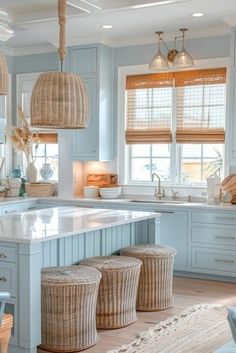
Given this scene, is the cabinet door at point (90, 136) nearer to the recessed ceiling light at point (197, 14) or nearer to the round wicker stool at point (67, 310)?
the recessed ceiling light at point (197, 14)

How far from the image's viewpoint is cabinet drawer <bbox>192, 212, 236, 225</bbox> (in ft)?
18.9

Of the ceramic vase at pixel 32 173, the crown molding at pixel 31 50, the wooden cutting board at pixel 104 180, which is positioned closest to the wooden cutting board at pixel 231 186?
the wooden cutting board at pixel 104 180

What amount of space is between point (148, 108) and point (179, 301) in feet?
9.10

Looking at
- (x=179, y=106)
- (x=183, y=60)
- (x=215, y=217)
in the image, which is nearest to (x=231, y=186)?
(x=215, y=217)

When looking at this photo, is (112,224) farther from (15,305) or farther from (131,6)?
(131,6)

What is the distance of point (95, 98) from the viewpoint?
682 centimetres

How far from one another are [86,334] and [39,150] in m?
4.19

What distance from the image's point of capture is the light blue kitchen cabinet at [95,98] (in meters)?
6.81

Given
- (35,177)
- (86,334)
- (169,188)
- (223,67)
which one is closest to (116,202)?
(169,188)

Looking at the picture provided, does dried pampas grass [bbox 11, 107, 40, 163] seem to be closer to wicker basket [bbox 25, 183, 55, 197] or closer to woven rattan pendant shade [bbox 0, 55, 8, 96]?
wicker basket [bbox 25, 183, 55, 197]

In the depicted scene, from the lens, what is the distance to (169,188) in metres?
6.75

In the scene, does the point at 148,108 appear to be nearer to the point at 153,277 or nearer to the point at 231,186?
the point at 231,186

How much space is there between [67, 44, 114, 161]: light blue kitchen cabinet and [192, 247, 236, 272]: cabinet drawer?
1.79 metres

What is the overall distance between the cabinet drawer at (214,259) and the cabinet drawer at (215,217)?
12.5 inches
